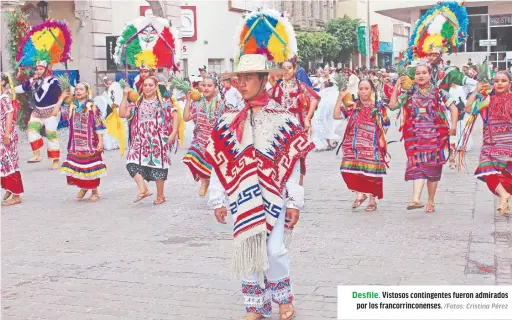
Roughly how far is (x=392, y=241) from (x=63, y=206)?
4805 mm

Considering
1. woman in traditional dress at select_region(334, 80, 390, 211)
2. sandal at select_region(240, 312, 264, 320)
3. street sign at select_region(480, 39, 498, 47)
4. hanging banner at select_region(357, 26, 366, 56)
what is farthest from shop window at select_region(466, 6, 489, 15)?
sandal at select_region(240, 312, 264, 320)

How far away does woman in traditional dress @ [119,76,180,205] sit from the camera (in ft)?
33.1

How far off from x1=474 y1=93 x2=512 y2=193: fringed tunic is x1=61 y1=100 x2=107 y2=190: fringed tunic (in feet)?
16.7

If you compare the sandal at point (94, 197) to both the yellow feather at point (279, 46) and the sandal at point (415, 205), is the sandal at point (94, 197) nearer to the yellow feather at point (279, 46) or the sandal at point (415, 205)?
the sandal at point (415, 205)

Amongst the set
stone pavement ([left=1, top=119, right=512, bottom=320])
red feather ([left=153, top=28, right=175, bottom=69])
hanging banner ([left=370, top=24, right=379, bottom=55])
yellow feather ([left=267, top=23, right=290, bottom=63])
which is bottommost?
stone pavement ([left=1, top=119, right=512, bottom=320])

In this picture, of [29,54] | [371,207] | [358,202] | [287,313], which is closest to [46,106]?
[29,54]

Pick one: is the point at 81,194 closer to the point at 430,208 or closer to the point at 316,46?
the point at 430,208

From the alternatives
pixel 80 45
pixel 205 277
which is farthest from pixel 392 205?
pixel 80 45

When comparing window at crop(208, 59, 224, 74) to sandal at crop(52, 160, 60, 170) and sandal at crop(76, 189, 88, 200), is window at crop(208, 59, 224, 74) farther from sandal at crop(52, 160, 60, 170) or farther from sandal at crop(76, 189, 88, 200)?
sandal at crop(76, 189, 88, 200)

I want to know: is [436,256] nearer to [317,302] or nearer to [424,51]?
[317,302]

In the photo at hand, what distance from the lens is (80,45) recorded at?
968 inches

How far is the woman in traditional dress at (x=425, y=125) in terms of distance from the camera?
29.6ft

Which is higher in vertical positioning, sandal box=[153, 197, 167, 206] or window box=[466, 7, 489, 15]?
window box=[466, 7, 489, 15]

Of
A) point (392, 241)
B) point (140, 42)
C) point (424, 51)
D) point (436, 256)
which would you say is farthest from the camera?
point (140, 42)
